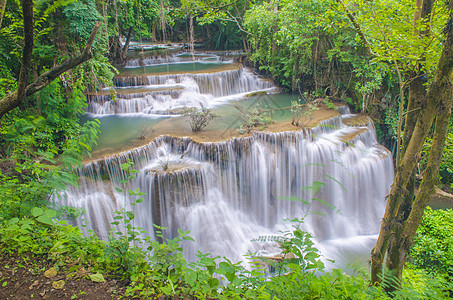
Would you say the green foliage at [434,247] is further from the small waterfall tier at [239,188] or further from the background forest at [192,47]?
the small waterfall tier at [239,188]

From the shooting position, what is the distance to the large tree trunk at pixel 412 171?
255 centimetres

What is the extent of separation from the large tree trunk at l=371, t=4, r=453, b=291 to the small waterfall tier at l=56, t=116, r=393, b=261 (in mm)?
4058

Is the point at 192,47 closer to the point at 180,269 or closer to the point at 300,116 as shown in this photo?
the point at 300,116

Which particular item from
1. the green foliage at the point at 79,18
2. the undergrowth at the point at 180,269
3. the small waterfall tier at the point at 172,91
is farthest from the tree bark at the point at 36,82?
the small waterfall tier at the point at 172,91

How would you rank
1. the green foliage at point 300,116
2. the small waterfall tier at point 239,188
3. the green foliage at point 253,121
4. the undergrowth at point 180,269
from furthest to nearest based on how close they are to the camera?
the green foliage at point 300,116 < the green foliage at point 253,121 < the small waterfall tier at point 239,188 < the undergrowth at point 180,269

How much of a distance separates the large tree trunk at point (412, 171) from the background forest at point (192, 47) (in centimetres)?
5

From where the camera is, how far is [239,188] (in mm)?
8125

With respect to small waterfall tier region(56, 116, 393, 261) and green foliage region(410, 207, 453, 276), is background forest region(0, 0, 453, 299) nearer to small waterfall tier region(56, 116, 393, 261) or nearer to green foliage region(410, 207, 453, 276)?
green foliage region(410, 207, 453, 276)

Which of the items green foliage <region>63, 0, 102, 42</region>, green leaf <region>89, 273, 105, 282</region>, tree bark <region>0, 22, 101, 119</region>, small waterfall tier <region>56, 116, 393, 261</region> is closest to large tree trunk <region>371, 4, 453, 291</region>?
green leaf <region>89, 273, 105, 282</region>

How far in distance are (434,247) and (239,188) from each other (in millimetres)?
4750

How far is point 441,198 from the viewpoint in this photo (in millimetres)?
9906

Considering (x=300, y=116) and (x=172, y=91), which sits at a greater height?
(x=172, y=91)

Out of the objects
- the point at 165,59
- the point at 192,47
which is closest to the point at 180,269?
the point at 192,47

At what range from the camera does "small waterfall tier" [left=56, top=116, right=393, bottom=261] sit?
6.98m
